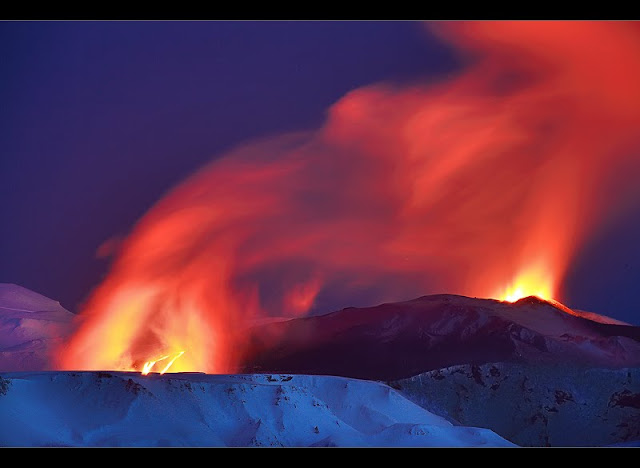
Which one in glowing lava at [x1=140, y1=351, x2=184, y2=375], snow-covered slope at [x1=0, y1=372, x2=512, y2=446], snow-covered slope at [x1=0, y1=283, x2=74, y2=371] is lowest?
snow-covered slope at [x1=0, y1=372, x2=512, y2=446]

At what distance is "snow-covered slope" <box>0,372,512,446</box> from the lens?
2962 cm

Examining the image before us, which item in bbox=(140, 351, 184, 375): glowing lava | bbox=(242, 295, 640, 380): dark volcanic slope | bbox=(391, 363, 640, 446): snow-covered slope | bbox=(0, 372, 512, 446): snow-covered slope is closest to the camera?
bbox=(0, 372, 512, 446): snow-covered slope

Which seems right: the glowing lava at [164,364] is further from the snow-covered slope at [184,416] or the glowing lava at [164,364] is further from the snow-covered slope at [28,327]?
the snow-covered slope at [28,327]

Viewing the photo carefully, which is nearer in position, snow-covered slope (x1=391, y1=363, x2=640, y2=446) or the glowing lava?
the glowing lava

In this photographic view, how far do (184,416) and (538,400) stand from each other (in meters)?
24.8

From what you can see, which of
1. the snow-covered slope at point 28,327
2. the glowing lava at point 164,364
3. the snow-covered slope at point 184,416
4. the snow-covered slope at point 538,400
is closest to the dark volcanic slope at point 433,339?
the snow-covered slope at point 538,400

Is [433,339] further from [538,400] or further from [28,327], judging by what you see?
[28,327]

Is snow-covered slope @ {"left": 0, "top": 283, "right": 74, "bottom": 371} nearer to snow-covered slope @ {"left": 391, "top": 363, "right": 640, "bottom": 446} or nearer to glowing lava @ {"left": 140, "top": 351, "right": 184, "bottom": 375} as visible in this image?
glowing lava @ {"left": 140, "top": 351, "right": 184, "bottom": 375}

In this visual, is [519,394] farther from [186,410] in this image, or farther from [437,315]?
[186,410]

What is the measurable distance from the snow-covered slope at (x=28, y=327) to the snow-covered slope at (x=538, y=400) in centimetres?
2174

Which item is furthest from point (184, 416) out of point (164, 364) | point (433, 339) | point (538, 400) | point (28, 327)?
point (28, 327)

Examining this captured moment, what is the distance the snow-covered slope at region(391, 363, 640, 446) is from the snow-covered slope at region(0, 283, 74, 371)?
71.3ft

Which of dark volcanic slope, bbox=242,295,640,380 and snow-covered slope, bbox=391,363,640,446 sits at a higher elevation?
dark volcanic slope, bbox=242,295,640,380

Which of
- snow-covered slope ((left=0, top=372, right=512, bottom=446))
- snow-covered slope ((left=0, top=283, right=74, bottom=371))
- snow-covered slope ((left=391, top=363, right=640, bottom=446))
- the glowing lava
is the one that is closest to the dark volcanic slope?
snow-covered slope ((left=391, top=363, right=640, bottom=446))
